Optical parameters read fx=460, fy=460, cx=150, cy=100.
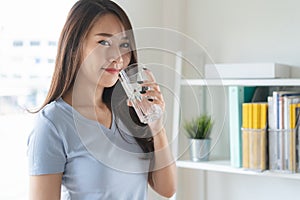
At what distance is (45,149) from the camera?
959mm

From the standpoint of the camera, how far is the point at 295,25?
1677 millimetres

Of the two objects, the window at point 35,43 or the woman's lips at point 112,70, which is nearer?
the woman's lips at point 112,70

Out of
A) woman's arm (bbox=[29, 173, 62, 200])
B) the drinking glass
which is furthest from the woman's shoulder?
the drinking glass

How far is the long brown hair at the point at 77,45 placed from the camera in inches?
37.4

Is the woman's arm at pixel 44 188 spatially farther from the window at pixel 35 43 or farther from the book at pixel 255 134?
the book at pixel 255 134

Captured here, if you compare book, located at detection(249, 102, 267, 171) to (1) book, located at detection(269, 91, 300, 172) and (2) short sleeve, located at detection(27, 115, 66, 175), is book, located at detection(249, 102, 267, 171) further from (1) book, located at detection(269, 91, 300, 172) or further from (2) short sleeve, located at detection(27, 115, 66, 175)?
(2) short sleeve, located at detection(27, 115, 66, 175)

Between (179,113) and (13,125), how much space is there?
0.60 metres

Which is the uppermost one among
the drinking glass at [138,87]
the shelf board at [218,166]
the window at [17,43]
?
the window at [17,43]

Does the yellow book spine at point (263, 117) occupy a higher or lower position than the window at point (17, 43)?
lower

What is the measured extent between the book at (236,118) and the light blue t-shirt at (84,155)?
2.10 ft

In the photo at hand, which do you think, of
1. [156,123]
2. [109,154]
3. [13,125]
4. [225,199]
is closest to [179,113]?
[156,123]

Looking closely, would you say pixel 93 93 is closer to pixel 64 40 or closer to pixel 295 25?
pixel 64 40

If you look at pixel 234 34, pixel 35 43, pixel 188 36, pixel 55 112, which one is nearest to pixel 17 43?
pixel 35 43

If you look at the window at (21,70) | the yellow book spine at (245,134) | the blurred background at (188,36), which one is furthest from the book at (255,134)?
the window at (21,70)
